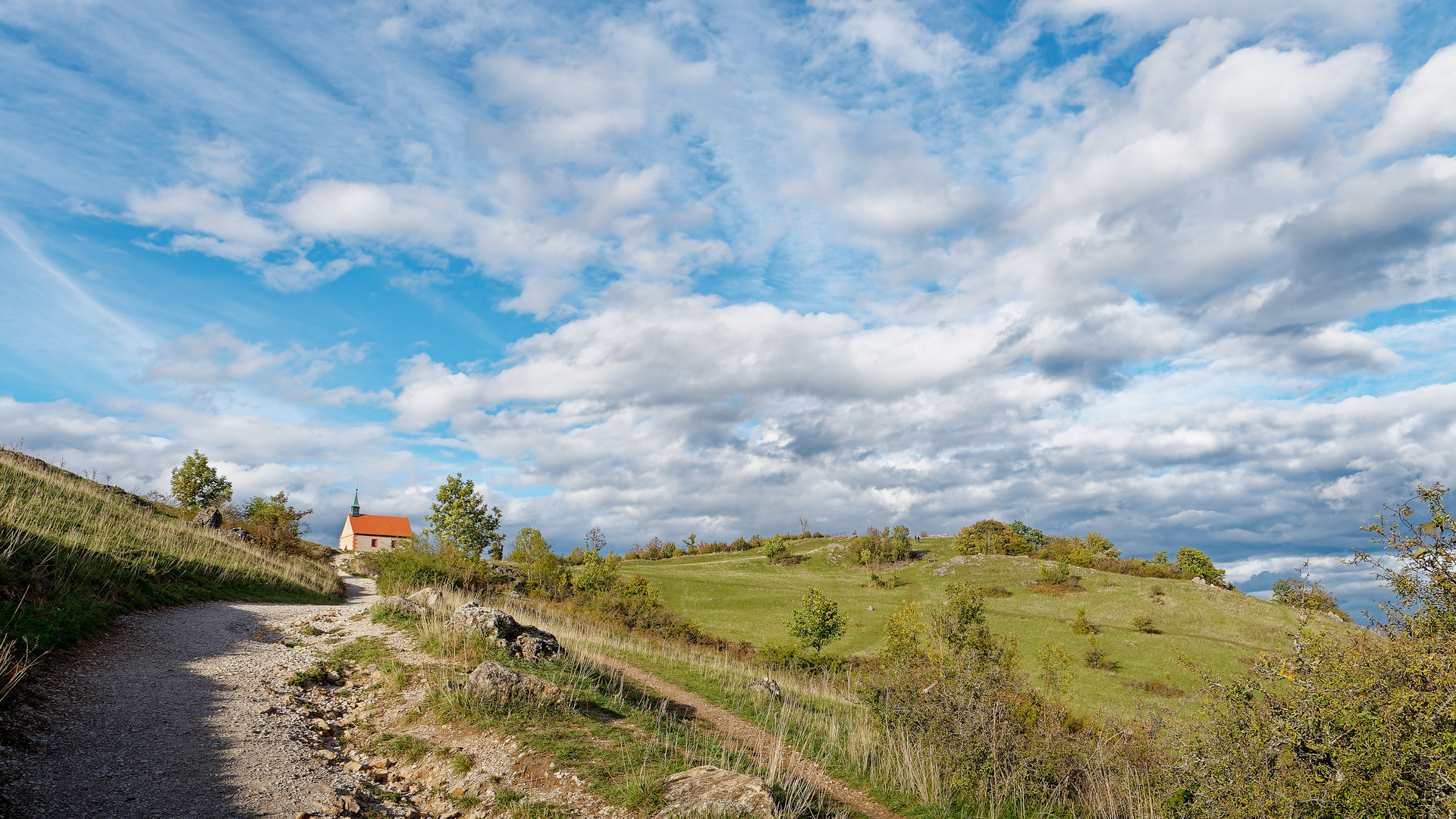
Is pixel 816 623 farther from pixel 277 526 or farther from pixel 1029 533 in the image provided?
pixel 1029 533

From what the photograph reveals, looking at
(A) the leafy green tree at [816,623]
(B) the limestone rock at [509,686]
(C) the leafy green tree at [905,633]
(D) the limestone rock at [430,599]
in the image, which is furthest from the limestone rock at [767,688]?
(A) the leafy green tree at [816,623]

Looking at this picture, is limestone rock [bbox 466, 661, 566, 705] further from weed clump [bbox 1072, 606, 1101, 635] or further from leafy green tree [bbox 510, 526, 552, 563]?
weed clump [bbox 1072, 606, 1101, 635]

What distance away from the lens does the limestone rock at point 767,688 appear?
17625 mm

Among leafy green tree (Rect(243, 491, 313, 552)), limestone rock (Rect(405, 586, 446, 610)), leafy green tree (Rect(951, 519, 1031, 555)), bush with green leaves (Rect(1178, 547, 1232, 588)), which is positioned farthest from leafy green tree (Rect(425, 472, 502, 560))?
bush with green leaves (Rect(1178, 547, 1232, 588))

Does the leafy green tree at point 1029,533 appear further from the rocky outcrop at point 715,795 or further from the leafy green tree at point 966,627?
the rocky outcrop at point 715,795

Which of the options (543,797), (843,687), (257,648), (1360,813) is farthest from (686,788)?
(843,687)

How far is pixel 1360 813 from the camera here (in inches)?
245

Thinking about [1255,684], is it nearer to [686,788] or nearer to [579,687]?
[686,788]

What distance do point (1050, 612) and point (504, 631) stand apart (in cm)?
5476

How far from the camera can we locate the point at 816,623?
113 feet

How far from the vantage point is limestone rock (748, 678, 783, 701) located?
17625 mm

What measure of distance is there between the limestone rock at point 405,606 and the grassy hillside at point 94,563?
18.0 ft

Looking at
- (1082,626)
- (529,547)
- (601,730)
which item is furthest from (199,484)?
(1082,626)

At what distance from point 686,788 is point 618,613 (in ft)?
80.3
